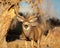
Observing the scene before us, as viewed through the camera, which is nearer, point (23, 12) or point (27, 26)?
point (27, 26)

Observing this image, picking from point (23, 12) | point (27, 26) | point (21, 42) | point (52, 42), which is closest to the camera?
point (27, 26)

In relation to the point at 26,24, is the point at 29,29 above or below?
below

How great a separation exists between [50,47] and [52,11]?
565cm

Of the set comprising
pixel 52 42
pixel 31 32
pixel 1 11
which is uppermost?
pixel 1 11

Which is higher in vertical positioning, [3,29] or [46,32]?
[3,29]

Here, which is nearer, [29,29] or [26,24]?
[26,24]

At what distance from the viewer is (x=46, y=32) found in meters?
27.7

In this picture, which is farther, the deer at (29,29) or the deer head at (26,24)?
the deer at (29,29)

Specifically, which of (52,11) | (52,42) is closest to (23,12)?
(52,11)

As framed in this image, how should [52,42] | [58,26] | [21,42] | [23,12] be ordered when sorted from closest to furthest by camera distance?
[21,42], [52,42], [23,12], [58,26]

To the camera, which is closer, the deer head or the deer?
the deer head

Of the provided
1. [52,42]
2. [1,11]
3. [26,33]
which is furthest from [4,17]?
[52,42]

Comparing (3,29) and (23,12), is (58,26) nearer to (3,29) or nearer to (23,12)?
(23,12)

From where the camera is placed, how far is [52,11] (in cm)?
2788
